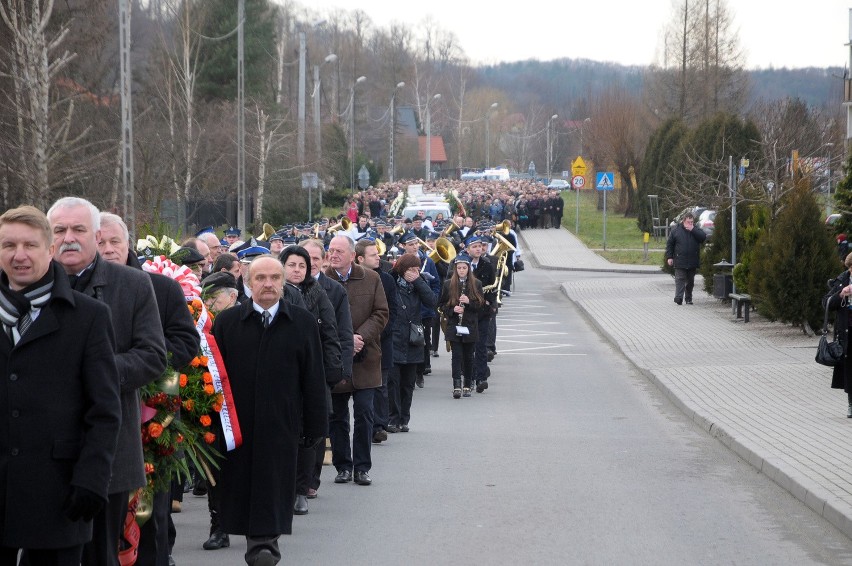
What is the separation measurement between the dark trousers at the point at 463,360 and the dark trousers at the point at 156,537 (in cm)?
891

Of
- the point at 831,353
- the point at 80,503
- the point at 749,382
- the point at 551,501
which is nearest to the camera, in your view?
the point at 80,503

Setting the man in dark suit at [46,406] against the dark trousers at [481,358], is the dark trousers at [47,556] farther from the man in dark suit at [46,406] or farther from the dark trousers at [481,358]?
the dark trousers at [481,358]

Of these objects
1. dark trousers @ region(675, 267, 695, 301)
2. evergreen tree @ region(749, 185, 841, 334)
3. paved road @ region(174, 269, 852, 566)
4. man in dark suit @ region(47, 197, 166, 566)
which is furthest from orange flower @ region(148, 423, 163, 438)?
dark trousers @ region(675, 267, 695, 301)

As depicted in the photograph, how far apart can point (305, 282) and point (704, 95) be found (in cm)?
6472

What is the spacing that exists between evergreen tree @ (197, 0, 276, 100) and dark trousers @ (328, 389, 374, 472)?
46.0 m

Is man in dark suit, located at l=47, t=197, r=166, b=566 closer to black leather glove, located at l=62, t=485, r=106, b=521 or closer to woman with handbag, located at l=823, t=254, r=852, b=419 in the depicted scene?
black leather glove, located at l=62, t=485, r=106, b=521

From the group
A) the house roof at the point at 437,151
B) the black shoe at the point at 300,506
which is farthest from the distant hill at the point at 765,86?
the black shoe at the point at 300,506

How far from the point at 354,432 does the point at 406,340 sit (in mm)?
2412

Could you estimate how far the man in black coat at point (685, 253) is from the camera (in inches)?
1111

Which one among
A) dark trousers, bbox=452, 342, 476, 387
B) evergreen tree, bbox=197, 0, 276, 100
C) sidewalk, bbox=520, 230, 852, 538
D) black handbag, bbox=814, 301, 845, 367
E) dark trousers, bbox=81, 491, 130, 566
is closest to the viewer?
dark trousers, bbox=81, 491, 130, 566

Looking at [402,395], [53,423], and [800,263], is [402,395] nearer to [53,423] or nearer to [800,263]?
[53,423]

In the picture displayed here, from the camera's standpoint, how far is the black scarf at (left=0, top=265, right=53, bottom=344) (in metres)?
4.61

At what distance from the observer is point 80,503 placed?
15.0ft

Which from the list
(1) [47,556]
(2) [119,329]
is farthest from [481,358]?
(1) [47,556]
